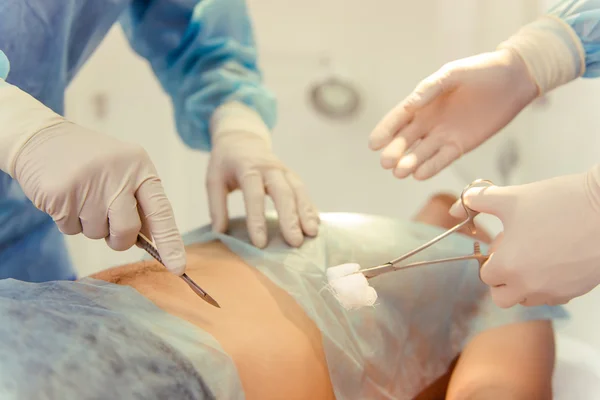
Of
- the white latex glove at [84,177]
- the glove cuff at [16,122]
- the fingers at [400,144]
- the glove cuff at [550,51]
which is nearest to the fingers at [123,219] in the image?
the white latex glove at [84,177]

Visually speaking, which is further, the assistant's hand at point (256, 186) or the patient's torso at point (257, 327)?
the assistant's hand at point (256, 186)

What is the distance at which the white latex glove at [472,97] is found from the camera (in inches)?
36.9

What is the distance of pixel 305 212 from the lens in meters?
0.95

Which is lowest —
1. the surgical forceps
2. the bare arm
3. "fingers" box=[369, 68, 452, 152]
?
the bare arm

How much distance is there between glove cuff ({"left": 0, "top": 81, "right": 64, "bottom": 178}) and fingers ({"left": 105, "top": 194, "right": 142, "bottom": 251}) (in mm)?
129

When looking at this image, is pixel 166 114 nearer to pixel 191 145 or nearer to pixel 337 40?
pixel 191 145

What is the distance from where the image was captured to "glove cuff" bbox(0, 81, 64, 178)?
704mm

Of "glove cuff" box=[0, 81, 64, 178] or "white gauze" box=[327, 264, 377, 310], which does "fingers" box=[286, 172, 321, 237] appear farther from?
"glove cuff" box=[0, 81, 64, 178]

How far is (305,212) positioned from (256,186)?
96 mm

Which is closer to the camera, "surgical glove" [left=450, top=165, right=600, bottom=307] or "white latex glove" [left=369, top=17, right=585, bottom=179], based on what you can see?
"surgical glove" [left=450, top=165, right=600, bottom=307]

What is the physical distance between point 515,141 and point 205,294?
0.93 metres

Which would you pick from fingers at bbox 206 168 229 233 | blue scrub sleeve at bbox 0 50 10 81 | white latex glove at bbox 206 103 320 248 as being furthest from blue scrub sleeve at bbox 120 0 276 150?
blue scrub sleeve at bbox 0 50 10 81

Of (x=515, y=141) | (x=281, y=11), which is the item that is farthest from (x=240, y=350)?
(x=281, y=11)

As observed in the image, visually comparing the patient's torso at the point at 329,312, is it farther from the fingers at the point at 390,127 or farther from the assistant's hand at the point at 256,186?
the fingers at the point at 390,127
